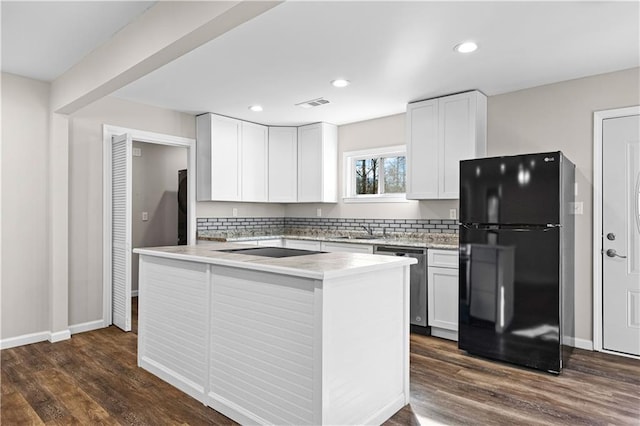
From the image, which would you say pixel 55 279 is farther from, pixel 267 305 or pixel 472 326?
pixel 472 326

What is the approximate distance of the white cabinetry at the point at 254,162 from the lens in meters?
5.17

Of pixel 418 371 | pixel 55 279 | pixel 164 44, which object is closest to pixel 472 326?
pixel 418 371

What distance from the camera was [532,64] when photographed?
322cm

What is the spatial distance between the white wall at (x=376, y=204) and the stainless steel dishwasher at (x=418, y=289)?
723 mm

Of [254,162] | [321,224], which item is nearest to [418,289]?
[321,224]

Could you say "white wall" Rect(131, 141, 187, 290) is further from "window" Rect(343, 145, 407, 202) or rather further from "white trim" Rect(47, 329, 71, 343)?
"window" Rect(343, 145, 407, 202)

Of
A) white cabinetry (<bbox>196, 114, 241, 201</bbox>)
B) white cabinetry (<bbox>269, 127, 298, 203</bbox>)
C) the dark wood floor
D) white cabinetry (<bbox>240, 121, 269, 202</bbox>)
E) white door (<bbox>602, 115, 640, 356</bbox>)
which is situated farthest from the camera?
white cabinetry (<bbox>269, 127, 298, 203</bbox>)

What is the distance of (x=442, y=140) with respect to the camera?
4.04 meters

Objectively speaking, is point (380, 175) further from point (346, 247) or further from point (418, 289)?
point (418, 289)

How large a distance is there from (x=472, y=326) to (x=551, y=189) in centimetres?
124

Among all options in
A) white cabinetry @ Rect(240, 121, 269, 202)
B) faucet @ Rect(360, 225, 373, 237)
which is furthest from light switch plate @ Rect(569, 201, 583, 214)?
white cabinetry @ Rect(240, 121, 269, 202)

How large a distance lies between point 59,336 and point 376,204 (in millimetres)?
3606

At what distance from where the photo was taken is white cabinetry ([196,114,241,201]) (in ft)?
15.7

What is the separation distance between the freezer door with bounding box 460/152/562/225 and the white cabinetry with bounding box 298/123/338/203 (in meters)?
2.27
